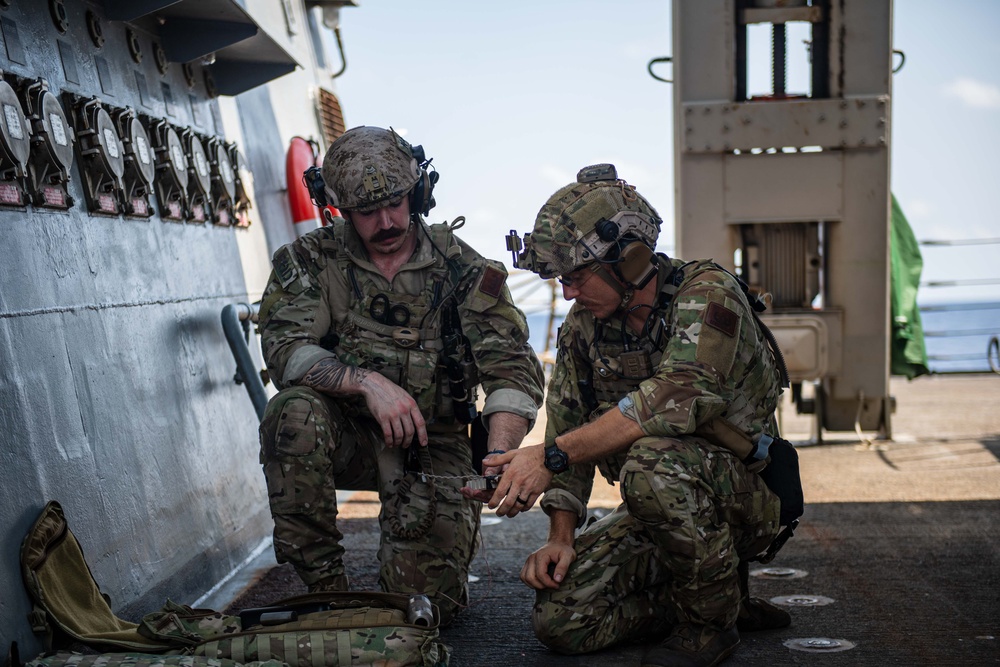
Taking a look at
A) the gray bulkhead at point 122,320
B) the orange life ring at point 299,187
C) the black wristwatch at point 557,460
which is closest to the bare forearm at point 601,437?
the black wristwatch at point 557,460

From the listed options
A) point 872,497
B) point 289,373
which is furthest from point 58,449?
point 872,497

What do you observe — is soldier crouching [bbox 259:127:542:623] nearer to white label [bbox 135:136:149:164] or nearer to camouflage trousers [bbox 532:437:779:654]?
camouflage trousers [bbox 532:437:779:654]

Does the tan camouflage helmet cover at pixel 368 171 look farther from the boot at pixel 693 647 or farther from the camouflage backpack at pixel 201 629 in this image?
the boot at pixel 693 647

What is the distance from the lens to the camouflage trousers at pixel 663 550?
2.52 metres

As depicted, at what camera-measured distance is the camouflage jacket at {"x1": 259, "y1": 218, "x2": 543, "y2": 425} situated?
3207 mm

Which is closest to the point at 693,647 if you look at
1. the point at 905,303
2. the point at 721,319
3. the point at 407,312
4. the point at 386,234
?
the point at 721,319

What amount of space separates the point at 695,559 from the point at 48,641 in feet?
4.72

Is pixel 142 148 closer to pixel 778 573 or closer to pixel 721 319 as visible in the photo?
pixel 721 319

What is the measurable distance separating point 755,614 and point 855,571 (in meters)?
0.72

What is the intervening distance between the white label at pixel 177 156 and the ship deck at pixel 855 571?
139 cm

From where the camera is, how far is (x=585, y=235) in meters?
2.68

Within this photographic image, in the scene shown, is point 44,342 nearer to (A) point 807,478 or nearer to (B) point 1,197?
(B) point 1,197

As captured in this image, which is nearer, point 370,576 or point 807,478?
point 370,576

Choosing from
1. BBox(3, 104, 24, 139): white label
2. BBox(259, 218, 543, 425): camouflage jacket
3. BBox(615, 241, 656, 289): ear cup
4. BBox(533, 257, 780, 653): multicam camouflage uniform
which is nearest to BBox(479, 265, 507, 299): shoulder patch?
BBox(259, 218, 543, 425): camouflage jacket
